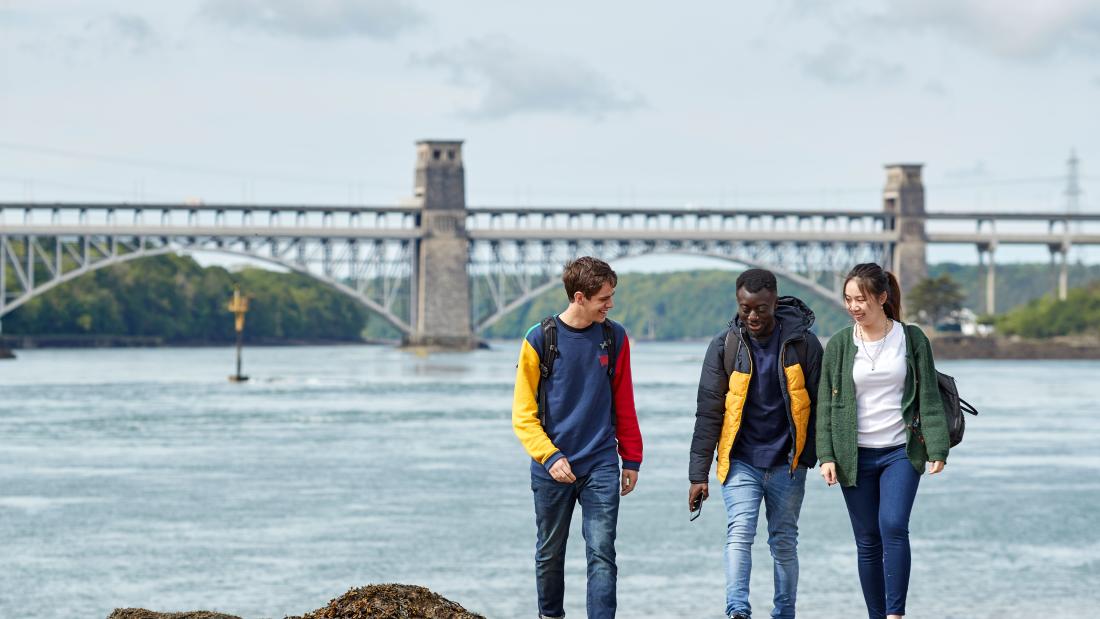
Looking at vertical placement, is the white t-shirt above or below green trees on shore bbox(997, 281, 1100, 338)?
below

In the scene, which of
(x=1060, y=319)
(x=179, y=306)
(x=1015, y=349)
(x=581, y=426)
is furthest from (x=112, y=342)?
(x=581, y=426)

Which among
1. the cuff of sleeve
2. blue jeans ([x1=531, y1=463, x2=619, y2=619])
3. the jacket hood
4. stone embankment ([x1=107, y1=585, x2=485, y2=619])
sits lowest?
stone embankment ([x1=107, y1=585, x2=485, y2=619])

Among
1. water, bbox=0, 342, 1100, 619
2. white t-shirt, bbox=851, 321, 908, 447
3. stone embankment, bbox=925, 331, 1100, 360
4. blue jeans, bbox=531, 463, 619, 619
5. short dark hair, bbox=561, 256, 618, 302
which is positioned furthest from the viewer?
stone embankment, bbox=925, 331, 1100, 360

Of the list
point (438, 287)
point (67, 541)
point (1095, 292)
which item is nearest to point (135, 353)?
point (438, 287)

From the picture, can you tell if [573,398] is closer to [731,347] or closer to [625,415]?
[625,415]

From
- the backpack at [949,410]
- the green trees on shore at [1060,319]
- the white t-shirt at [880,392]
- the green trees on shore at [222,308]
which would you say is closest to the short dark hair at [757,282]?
the white t-shirt at [880,392]

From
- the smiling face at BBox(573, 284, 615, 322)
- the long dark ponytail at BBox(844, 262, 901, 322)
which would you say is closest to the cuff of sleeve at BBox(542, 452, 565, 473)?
the smiling face at BBox(573, 284, 615, 322)

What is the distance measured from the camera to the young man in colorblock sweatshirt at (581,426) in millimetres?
7320

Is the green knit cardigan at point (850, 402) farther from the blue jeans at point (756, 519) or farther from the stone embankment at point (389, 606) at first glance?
the stone embankment at point (389, 606)

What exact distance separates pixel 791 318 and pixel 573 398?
0.99 m

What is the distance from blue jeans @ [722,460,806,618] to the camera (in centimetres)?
757

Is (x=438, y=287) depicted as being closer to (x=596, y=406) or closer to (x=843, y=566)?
(x=843, y=566)

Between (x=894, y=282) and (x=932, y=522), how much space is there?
1500 centimetres

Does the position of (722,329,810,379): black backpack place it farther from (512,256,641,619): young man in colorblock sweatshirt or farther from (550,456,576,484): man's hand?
(550,456,576,484): man's hand
